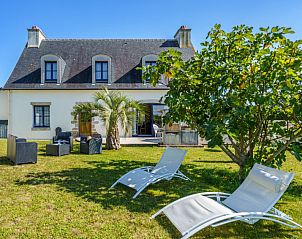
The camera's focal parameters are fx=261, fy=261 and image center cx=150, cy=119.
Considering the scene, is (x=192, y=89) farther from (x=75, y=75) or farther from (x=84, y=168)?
(x=75, y=75)

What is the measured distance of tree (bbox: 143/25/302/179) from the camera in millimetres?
4973

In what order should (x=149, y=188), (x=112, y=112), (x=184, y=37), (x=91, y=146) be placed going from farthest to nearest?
1. (x=184, y=37)
2. (x=112, y=112)
3. (x=91, y=146)
4. (x=149, y=188)

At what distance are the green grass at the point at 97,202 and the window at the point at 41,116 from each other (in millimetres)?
10833

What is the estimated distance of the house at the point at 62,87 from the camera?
18.5 meters

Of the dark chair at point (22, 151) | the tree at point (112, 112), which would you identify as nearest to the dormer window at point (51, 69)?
the tree at point (112, 112)

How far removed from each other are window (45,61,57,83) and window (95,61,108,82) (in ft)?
9.82

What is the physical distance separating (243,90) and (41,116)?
53.9 feet

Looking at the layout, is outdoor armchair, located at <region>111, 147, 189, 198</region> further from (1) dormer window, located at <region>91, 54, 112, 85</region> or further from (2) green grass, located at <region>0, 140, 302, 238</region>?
(1) dormer window, located at <region>91, 54, 112, 85</region>

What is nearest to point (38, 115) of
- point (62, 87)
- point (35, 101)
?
point (35, 101)

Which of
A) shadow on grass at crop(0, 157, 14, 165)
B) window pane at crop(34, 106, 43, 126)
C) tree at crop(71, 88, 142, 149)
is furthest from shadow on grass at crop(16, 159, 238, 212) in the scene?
window pane at crop(34, 106, 43, 126)

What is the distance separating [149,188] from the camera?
589 cm

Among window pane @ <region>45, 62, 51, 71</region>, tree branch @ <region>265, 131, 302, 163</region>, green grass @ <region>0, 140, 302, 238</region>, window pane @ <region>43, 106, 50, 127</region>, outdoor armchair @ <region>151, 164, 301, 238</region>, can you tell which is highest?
window pane @ <region>45, 62, 51, 71</region>

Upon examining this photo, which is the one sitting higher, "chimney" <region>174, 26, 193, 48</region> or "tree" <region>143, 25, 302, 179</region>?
"chimney" <region>174, 26, 193, 48</region>

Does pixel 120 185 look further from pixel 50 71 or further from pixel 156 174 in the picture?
pixel 50 71
